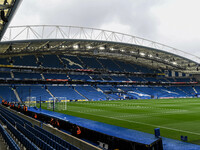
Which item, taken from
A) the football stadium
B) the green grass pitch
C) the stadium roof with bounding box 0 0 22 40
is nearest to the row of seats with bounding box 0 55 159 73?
the football stadium

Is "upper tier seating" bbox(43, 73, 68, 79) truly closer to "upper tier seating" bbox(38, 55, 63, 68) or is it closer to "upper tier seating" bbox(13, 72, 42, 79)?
"upper tier seating" bbox(13, 72, 42, 79)

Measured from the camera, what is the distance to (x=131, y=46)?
172 ft

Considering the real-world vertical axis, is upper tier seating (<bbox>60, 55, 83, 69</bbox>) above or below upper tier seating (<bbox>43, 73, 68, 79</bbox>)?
above

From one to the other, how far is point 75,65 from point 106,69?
37.4 feet

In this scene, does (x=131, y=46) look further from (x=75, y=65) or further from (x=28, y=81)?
(x=28, y=81)

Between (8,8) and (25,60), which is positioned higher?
(25,60)

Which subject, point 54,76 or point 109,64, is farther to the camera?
point 109,64

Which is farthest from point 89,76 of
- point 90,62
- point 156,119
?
point 156,119

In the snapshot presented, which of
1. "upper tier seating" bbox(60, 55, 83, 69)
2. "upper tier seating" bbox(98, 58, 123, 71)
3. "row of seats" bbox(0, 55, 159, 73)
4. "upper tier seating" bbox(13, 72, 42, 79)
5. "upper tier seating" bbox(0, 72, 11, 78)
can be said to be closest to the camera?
"upper tier seating" bbox(0, 72, 11, 78)

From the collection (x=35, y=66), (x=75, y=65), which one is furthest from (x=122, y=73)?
(x=35, y=66)

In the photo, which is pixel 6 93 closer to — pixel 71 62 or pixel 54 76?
pixel 54 76

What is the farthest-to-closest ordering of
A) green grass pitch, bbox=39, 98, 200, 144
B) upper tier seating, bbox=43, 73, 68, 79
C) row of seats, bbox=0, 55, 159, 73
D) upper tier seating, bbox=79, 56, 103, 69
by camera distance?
upper tier seating, bbox=79, 56, 103, 69
upper tier seating, bbox=43, 73, 68, 79
row of seats, bbox=0, 55, 159, 73
green grass pitch, bbox=39, 98, 200, 144

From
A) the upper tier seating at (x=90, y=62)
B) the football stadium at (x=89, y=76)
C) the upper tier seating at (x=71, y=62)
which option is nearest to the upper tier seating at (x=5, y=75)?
the football stadium at (x=89, y=76)

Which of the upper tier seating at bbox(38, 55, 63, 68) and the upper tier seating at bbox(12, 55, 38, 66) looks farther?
the upper tier seating at bbox(38, 55, 63, 68)
